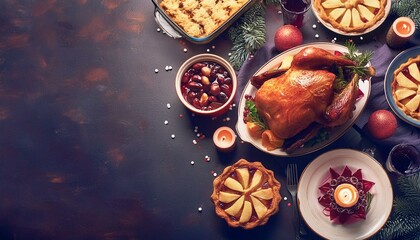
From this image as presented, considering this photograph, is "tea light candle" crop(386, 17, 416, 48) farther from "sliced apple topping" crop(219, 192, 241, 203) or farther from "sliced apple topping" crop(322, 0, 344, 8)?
"sliced apple topping" crop(219, 192, 241, 203)

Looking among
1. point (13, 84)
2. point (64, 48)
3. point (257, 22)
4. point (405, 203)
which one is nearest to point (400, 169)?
point (405, 203)

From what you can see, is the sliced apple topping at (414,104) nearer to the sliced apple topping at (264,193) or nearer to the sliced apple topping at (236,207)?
the sliced apple topping at (264,193)

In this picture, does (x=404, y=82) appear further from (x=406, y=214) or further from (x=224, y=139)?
(x=224, y=139)

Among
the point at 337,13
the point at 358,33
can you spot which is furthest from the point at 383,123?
the point at 337,13

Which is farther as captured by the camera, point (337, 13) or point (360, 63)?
point (337, 13)

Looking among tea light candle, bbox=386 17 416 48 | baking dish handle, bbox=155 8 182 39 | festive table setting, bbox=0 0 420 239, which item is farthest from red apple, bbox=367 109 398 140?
baking dish handle, bbox=155 8 182 39

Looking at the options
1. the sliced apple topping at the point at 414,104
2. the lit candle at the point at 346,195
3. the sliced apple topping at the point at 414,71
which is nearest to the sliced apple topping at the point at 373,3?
the sliced apple topping at the point at 414,71
